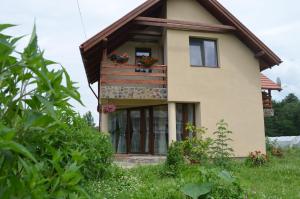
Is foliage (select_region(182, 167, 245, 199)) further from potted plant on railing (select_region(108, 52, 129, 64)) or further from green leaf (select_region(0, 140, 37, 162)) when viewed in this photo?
potted plant on railing (select_region(108, 52, 129, 64))

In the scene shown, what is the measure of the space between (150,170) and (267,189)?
3.63 metres

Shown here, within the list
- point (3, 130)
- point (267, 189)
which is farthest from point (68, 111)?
point (267, 189)

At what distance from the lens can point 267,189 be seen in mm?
7254

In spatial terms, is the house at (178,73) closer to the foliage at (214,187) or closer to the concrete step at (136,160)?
the concrete step at (136,160)

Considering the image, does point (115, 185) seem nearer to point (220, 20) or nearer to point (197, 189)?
point (197, 189)

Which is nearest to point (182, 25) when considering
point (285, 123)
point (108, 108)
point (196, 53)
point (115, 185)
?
point (196, 53)

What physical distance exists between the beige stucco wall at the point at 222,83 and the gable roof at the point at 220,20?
0.99 feet

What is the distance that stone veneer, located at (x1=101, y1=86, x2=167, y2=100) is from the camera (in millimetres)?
12045

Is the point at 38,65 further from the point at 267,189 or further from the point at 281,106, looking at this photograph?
the point at 281,106

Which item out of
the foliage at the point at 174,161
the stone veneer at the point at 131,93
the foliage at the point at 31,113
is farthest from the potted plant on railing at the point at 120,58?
the foliage at the point at 31,113

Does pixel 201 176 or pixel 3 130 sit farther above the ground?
pixel 3 130

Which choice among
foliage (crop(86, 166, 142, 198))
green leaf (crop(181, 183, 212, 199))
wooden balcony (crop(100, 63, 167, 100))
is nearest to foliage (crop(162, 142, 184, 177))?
foliage (crop(86, 166, 142, 198))

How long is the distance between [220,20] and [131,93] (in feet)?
16.8

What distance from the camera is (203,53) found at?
13.9 m
